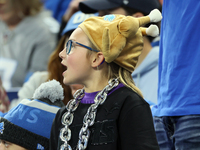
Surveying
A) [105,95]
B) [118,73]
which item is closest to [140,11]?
[118,73]

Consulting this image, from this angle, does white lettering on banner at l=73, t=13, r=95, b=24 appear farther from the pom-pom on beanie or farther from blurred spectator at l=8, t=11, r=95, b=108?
the pom-pom on beanie

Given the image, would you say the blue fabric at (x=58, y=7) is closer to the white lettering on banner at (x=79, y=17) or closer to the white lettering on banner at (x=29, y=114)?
the white lettering on banner at (x=79, y=17)

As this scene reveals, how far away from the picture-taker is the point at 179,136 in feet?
5.21

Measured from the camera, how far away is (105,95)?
143 centimetres

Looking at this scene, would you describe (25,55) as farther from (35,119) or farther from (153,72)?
(35,119)

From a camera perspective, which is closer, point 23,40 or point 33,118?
point 33,118

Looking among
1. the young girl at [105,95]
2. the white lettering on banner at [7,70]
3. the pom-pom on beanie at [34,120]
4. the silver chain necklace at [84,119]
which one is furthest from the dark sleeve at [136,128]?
the white lettering on banner at [7,70]

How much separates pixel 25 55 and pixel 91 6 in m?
1.71

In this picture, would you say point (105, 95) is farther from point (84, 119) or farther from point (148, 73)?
point (148, 73)

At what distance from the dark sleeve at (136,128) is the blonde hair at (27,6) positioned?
2.95 metres

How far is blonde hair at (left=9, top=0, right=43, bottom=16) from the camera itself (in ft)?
13.1

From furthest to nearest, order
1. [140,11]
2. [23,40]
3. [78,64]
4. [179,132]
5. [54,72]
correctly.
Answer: [23,40]
[54,72]
[140,11]
[179,132]
[78,64]

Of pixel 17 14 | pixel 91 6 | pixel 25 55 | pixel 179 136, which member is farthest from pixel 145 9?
pixel 17 14

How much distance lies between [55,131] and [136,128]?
407mm
